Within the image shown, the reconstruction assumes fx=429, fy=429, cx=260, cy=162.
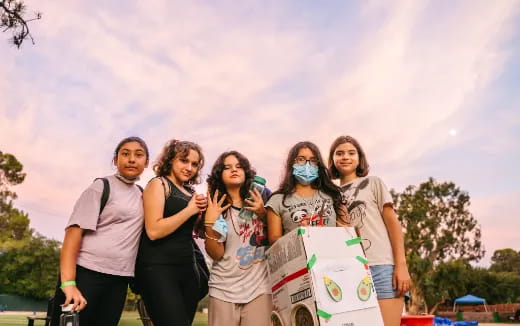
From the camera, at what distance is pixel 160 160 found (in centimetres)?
316

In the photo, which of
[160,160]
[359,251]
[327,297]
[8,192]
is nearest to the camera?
[327,297]

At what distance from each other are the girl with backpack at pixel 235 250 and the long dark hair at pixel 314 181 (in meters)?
0.21

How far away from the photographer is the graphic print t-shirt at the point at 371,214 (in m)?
3.11

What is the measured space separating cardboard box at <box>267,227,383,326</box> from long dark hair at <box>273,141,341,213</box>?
0.57 m

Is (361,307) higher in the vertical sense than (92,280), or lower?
lower

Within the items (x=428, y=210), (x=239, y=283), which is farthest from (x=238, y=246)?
(x=428, y=210)

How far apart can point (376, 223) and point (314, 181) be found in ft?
1.89

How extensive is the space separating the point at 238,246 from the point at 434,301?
33033mm

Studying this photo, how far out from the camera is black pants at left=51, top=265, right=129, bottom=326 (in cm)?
258

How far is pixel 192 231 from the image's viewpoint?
296 cm

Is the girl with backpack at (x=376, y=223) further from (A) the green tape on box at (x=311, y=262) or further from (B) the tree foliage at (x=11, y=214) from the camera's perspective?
(B) the tree foliage at (x=11, y=214)

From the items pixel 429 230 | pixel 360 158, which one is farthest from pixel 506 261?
pixel 360 158

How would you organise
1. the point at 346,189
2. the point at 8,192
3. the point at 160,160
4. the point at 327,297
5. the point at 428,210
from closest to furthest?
the point at 327,297, the point at 160,160, the point at 346,189, the point at 428,210, the point at 8,192

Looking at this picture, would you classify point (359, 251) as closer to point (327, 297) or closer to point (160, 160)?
point (327, 297)
